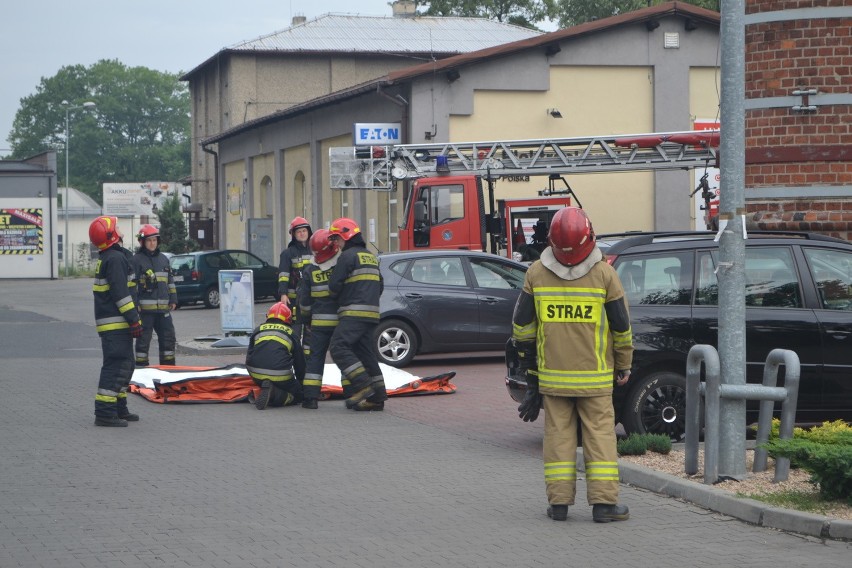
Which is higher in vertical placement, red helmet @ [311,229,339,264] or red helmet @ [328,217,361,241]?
red helmet @ [328,217,361,241]

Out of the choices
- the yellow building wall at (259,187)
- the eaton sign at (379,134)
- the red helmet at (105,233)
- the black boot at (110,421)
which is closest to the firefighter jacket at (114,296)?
the red helmet at (105,233)

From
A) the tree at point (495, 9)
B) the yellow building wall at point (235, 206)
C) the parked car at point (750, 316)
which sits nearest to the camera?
the parked car at point (750, 316)

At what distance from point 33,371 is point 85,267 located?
61321 mm

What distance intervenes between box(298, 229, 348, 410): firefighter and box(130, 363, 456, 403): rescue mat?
623mm

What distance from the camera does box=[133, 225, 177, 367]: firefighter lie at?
1639 centimetres

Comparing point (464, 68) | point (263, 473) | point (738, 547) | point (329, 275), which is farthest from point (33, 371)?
point (464, 68)

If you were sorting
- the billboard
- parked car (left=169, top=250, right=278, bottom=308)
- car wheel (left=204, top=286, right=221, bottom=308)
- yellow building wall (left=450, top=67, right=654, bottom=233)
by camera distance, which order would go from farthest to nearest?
the billboard → car wheel (left=204, top=286, right=221, bottom=308) → parked car (left=169, top=250, right=278, bottom=308) → yellow building wall (left=450, top=67, right=654, bottom=233)

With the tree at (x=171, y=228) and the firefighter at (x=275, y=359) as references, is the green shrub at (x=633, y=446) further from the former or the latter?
the tree at (x=171, y=228)

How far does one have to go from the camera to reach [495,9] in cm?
6925

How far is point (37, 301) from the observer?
38844mm

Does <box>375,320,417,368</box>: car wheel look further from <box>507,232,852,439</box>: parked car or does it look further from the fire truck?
the fire truck

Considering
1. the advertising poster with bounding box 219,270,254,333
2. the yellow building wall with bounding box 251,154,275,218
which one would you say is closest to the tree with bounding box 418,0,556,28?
the yellow building wall with bounding box 251,154,275,218

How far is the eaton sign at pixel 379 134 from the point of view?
30.2m

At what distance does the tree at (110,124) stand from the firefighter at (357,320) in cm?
10494
